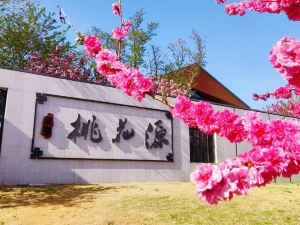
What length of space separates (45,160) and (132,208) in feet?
16.7

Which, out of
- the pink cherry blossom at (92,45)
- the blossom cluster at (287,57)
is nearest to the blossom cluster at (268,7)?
the blossom cluster at (287,57)

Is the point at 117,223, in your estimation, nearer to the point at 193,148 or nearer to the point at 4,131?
the point at 4,131

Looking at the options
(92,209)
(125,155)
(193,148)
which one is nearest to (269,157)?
(92,209)

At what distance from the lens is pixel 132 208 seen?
696 cm

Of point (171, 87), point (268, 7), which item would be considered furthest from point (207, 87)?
point (268, 7)

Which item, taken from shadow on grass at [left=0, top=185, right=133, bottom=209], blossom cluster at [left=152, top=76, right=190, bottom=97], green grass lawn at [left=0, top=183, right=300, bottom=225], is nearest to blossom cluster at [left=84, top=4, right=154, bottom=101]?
green grass lawn at [left=0, top=183, right=300, bottom=225]

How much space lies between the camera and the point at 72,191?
9203 millimetres

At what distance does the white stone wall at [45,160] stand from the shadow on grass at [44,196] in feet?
3.71

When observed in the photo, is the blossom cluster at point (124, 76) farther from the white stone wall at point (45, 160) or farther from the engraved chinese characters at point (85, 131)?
the engraved chinese characters at point (85, 131)

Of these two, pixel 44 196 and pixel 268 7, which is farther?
pixel 44 196

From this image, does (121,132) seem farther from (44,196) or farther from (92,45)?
(92,45)

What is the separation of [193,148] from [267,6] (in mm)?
11198

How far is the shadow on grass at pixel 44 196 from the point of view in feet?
24.2

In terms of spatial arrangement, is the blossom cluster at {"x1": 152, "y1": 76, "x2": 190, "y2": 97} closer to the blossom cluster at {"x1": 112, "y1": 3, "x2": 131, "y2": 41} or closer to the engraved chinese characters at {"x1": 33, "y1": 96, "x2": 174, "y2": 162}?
the engraved chinese characters at {"x1": 33, "y1": 96, "x2": 174, "y2": 162}
